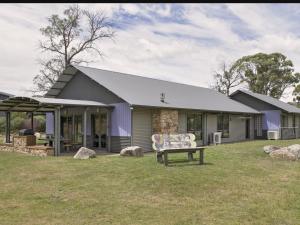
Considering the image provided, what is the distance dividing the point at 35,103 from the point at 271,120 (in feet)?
70.5

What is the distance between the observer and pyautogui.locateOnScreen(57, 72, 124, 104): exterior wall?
18752 mm

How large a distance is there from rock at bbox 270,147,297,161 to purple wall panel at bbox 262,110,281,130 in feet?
55.7

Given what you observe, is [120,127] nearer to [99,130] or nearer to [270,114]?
[99,130]

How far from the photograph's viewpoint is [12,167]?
39.1ft

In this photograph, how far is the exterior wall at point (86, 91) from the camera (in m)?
18.8

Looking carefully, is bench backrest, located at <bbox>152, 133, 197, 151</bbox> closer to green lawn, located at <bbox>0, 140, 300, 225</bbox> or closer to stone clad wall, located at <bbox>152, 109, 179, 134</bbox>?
green lawn, located at <bbox>0, 140, 300, 225</bbox>

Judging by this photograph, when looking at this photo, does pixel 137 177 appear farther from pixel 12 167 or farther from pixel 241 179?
pixel 12 167

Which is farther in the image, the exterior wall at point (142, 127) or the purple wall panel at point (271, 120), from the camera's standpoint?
the purple wall panel at point (271, 120)

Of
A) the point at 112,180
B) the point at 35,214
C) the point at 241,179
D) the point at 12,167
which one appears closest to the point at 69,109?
the point at 12,167

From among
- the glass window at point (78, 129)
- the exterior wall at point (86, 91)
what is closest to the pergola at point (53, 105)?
the exterior wall at point (86, 91)

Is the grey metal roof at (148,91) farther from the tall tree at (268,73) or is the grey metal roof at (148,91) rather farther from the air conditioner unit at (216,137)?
the tall tree at (268,73)

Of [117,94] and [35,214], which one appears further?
[117,94]

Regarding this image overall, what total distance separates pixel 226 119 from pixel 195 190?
→ 1920 cm

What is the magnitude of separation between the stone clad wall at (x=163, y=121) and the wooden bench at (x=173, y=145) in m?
5.72
